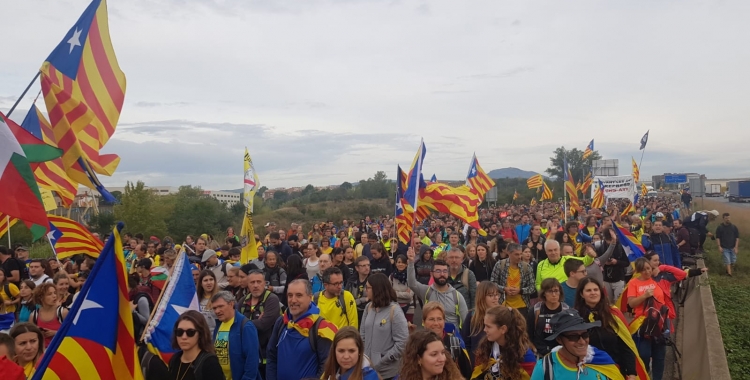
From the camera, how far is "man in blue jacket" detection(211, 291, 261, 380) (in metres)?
4.36

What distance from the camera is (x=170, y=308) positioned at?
175 inches

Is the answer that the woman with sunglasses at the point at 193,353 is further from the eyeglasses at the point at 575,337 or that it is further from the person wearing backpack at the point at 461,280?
the person wearing backpack at the point at 461,280

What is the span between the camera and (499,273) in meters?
7.07

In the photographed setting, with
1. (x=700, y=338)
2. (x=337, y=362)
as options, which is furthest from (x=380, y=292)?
(x=700, y=338)

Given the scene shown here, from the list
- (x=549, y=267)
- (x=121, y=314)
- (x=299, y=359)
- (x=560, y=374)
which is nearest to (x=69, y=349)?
(x=121, y=314)

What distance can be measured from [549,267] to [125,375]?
17.5 ft

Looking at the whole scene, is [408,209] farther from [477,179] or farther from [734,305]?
[477,179]

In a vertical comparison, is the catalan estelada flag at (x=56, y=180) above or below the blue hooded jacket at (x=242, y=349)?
above

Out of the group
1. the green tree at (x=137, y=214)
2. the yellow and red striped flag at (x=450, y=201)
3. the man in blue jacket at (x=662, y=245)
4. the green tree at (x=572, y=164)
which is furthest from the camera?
the green tree at (x=572, y=164)

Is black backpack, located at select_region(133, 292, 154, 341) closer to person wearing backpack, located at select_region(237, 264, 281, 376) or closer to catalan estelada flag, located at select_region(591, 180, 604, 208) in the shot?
person wearing backpack, located at select_region(237, 264, 281, 376)

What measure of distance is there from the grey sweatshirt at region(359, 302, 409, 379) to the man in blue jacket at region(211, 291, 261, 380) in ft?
3.43

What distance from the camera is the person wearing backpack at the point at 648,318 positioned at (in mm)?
5867

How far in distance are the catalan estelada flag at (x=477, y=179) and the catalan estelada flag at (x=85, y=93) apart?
11.6 m

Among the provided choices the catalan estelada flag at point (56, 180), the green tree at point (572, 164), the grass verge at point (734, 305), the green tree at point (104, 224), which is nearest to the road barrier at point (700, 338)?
the grass verge at point (734, 305)
